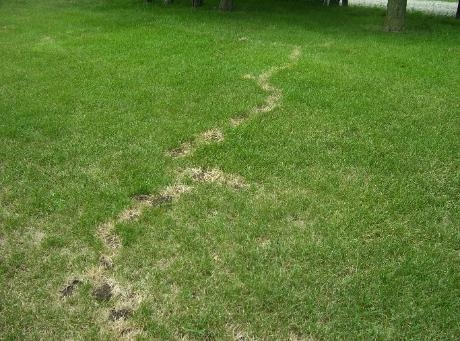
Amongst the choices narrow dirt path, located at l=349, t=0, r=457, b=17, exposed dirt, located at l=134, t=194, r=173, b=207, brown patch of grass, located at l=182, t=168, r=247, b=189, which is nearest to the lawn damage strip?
brown patch of grass, located at l=182, t=168, r=247, b=189

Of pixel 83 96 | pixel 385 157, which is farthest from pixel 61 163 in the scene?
pixel 385 157

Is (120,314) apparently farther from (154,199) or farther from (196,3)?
(196,3)

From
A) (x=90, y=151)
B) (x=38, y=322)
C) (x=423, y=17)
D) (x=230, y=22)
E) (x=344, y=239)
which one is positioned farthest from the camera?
(x=423, y=17)

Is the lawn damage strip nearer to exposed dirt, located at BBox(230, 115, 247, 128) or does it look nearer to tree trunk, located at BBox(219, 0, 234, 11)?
exposed dirt, located at BBox(230, 115, 247, 128)

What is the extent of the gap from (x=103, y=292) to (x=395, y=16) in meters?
14.5

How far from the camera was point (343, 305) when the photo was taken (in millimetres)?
4586

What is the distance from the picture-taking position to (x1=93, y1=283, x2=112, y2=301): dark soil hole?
4.63 metres

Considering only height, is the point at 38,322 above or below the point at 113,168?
below

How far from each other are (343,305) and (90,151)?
4.54 meters

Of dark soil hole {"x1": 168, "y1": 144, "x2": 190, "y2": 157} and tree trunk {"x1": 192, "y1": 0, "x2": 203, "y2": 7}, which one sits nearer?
→ dark soil hole {"x1": 168, "y1": 144, "x2": 190, "y2": 157}

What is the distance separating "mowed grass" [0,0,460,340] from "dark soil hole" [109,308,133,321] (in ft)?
0.32

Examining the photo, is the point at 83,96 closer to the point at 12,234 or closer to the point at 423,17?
the point at 12,234

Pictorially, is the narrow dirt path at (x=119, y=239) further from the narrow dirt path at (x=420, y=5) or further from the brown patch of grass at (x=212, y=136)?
the narrow dirt path at (x=420, y=5)

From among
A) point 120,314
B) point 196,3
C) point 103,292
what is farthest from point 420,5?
point 120,314
